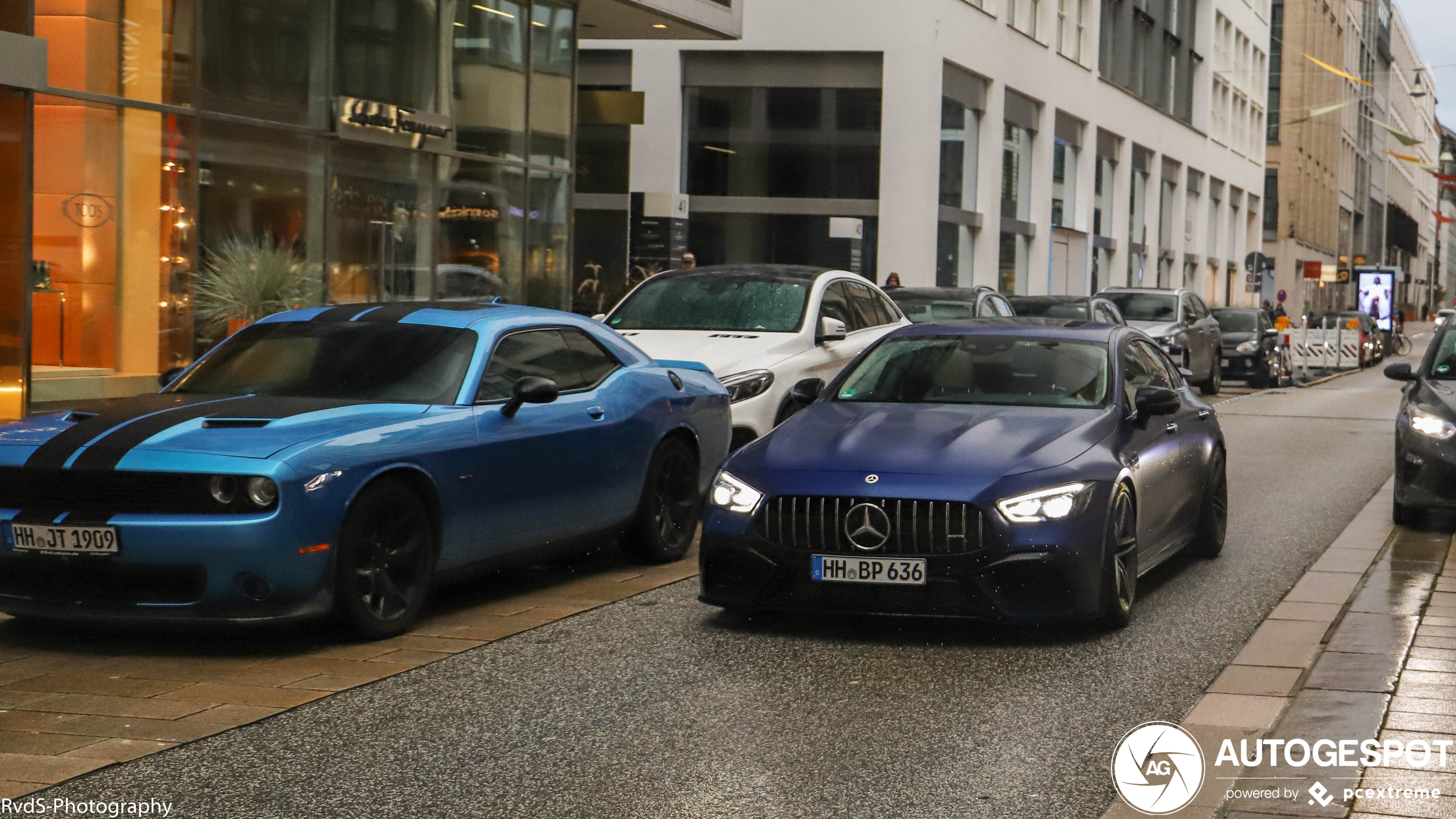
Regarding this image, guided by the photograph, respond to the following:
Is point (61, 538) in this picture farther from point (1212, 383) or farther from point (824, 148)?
point (824, 148)

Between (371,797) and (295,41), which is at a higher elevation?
(295,41)

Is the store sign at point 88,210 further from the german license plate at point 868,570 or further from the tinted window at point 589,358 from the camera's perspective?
Answer: the german license plate at point 868,570

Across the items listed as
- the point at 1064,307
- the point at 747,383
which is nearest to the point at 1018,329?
the point at 747,383

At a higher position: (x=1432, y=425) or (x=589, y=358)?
(x=589, y=358)

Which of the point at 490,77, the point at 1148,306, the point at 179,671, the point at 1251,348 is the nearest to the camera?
the point at 179,671

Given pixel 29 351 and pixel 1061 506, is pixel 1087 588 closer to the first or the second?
pixel 1061 506

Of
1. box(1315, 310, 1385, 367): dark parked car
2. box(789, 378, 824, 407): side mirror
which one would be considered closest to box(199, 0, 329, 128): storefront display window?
box(789, 378, 824, 407): side mirror

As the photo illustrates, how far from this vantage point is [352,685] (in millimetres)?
6320

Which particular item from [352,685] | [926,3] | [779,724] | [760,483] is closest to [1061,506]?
[760,483]

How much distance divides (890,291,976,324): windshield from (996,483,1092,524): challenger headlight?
39.5ft

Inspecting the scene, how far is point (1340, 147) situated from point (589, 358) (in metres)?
99.5

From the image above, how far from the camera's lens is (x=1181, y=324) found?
1104 inches

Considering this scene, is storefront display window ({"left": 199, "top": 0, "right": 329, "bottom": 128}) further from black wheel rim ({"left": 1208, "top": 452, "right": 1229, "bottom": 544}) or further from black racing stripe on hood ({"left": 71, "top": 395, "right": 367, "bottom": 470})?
black wheel rim ({"left": 1208, "top": 452, "right": 1229, "bottom": 544})

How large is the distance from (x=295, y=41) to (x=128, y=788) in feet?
45.2
